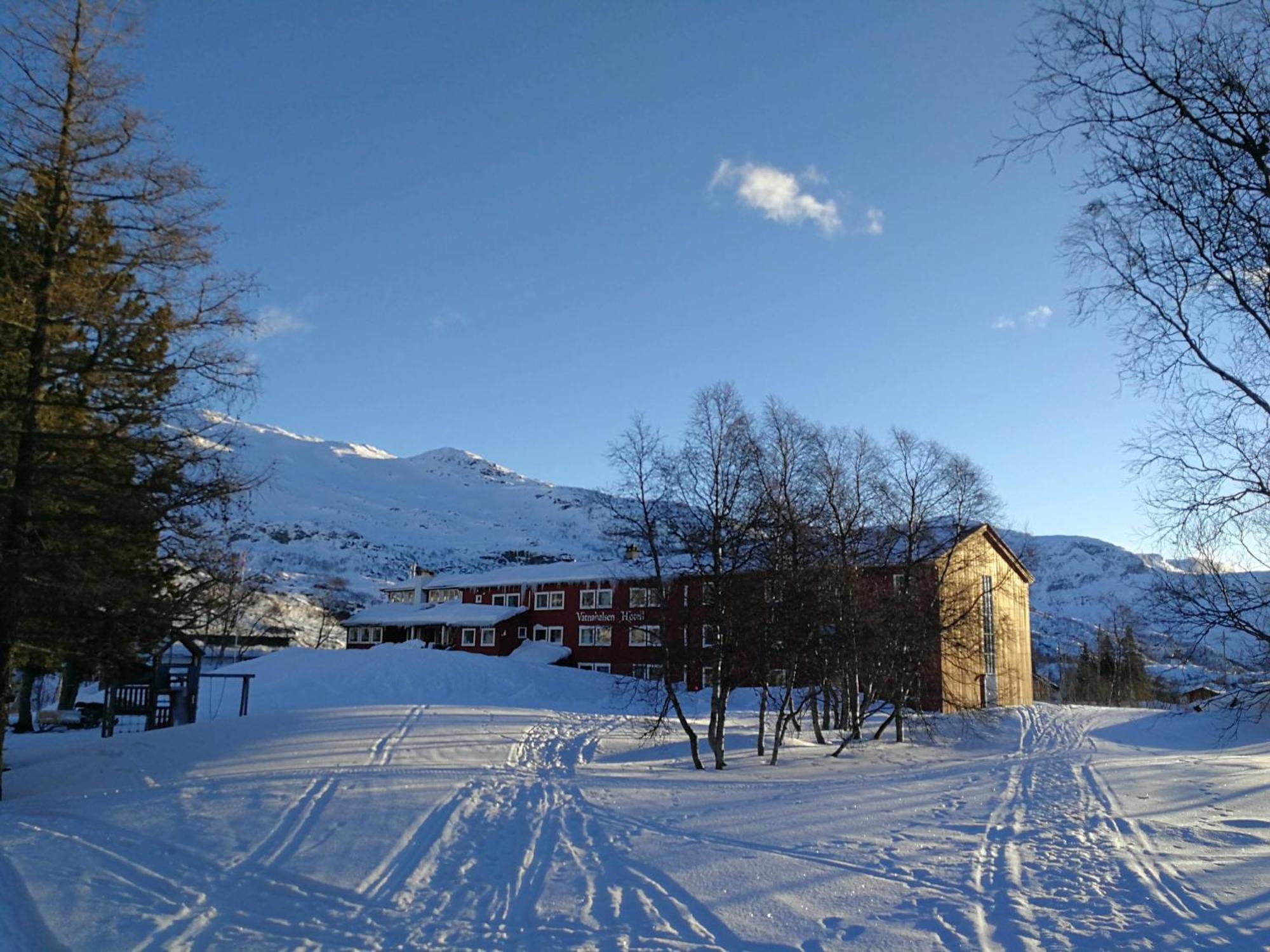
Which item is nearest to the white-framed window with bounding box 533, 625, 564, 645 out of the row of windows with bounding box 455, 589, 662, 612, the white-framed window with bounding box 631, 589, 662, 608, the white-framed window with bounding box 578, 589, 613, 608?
the row of windows with bounding box 455, 589, 662, 612

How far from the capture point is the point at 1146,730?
34.6 meters

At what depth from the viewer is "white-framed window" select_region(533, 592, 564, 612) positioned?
55500 mm

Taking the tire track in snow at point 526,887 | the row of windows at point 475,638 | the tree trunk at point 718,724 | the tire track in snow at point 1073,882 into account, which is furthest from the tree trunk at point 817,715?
the row of windows at point 475,638

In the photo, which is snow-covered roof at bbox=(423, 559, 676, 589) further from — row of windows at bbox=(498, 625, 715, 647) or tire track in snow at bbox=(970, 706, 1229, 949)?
tire track in snow at bbox=(970, 706, 1229, 949)

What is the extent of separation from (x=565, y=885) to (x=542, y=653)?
4518 centimetres

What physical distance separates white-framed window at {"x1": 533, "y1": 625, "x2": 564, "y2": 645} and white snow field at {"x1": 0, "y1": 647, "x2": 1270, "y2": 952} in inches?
1317

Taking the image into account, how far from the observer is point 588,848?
10.7m

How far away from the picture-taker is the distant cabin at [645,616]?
2039 centimetres

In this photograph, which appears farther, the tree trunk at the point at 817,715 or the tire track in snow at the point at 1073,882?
the tree trunk at the point at 817,715

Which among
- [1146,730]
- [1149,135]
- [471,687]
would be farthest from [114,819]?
[1146,730]

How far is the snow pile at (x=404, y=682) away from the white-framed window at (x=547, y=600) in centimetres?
869

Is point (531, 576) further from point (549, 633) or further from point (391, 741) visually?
point (391, 741)

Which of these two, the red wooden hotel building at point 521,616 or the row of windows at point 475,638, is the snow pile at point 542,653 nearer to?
the red wooden hotel building at point 521,616

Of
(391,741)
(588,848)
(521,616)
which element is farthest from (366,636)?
(588,848)
